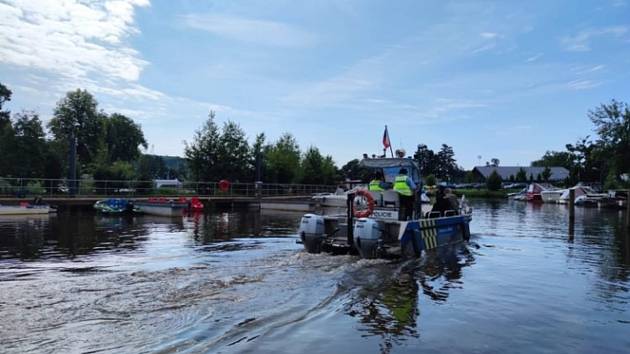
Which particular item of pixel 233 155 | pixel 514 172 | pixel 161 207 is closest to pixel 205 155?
pixel 233 155

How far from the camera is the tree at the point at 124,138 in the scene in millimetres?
76500

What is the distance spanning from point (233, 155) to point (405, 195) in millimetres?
34984

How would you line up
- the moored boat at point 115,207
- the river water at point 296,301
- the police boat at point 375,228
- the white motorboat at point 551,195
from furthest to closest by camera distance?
the white motorboat at point 551,195 → the moored boat at point 115,207 → the police boat at point 375,228 → the river water at point 296,301

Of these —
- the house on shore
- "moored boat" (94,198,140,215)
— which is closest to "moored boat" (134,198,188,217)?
"moored boat" (94,198,140,215)

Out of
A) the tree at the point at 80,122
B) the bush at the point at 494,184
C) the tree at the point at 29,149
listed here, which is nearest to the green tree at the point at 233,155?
the tree at the point at 29,149

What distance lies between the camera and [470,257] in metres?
14.7

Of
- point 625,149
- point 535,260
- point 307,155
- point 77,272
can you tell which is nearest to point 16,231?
point 77,272

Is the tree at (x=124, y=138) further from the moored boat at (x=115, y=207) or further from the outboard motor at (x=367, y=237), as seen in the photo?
the outboard motor at (x=367, y=237)

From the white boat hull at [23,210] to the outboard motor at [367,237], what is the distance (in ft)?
70.2

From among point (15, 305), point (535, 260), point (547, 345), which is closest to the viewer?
point (547, 345)

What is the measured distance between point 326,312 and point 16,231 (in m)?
15.7

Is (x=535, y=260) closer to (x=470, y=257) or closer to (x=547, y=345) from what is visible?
(x=470, y=257)

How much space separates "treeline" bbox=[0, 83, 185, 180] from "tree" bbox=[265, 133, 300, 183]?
10.2 m

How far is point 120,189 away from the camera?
3659 centimetres
